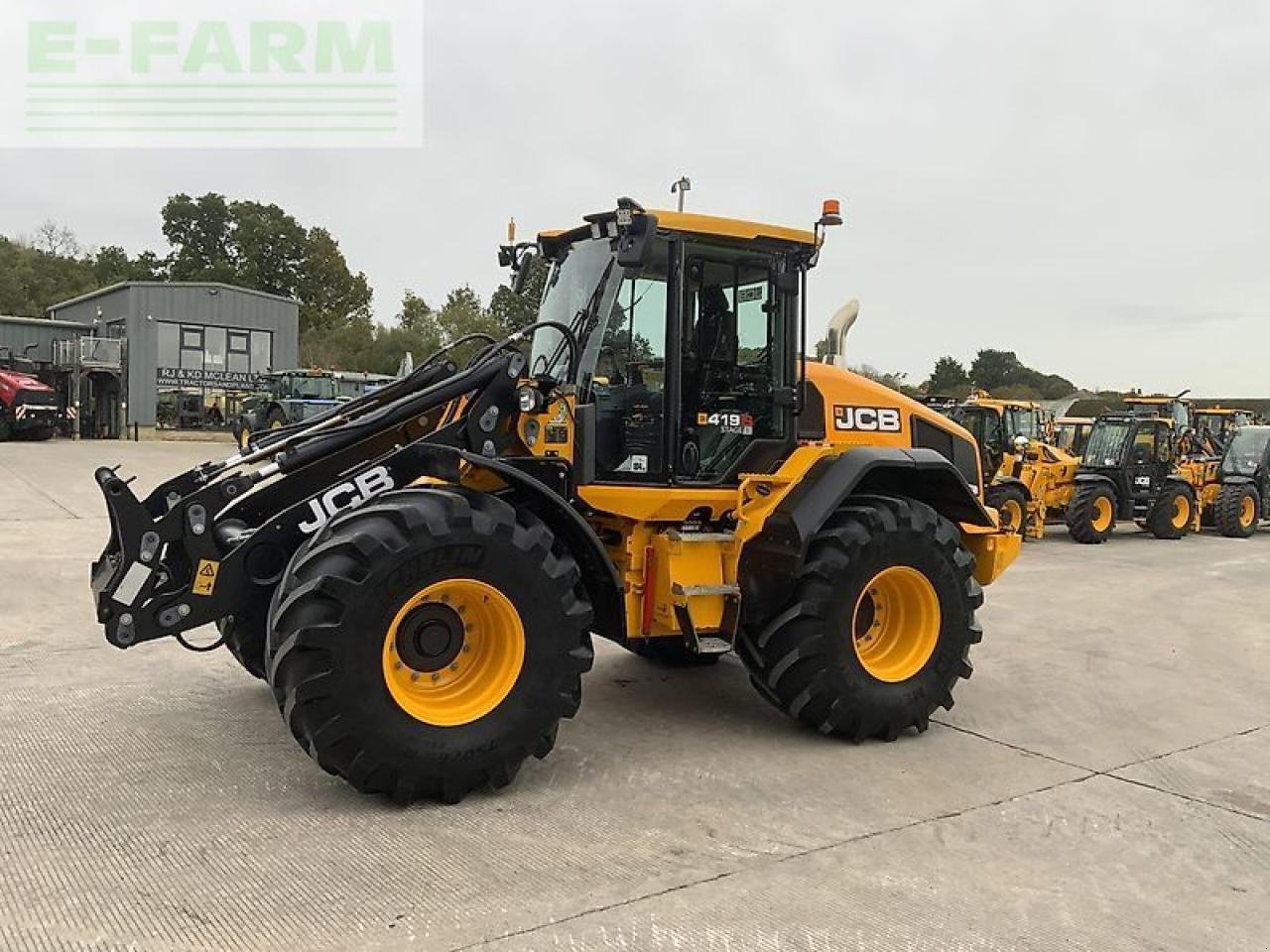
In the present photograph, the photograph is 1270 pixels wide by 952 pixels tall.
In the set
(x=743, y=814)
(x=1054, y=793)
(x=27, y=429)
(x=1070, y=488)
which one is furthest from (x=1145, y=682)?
(x=27, y=429)

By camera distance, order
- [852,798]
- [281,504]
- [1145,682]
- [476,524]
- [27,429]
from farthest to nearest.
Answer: [27,429] → [1145,682] → [281,504] → [852,798] → [476,524]

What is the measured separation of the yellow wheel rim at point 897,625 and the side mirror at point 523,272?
8.29 ft

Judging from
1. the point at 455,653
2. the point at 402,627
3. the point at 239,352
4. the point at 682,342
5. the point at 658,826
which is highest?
the point at 239,352

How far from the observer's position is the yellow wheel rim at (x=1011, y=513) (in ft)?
50.0

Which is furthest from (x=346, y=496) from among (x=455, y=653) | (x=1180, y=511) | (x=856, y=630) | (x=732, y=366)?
(x=1180, y=511)

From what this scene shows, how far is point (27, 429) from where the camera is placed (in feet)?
92.3

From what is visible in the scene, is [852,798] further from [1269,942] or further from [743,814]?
[1269,942]

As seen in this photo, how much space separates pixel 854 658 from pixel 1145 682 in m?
2.82

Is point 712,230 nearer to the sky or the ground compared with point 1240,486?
nearer to the sky

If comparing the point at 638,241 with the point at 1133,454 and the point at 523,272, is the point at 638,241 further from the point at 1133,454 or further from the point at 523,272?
the point at 1133,454

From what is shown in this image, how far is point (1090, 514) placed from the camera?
1600 cm

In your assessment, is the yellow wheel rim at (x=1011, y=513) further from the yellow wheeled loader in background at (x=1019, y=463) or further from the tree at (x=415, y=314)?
the tree at (x=415, y=314)

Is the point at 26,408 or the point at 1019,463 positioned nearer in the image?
the point at 1019,463

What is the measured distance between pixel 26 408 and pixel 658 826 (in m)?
28.6
